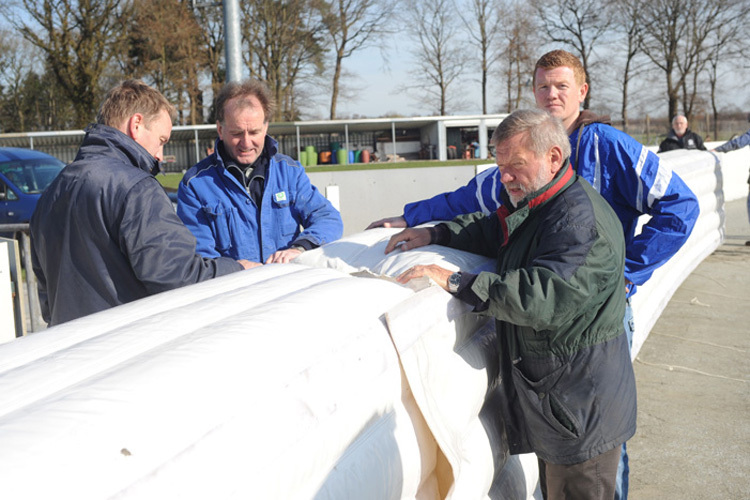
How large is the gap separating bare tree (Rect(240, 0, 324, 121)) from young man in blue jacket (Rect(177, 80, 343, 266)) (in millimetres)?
32846

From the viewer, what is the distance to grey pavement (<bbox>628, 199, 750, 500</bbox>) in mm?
3428

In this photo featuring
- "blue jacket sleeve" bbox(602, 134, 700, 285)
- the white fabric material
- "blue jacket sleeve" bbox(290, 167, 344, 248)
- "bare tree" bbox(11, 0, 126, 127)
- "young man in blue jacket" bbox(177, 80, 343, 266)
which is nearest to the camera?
the white fabric material

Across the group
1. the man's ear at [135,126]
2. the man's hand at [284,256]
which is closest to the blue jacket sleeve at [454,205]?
the man's hand at [284,256]

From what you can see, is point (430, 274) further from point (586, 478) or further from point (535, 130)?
point (586, 478)

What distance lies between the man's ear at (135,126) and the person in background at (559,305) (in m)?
1.10

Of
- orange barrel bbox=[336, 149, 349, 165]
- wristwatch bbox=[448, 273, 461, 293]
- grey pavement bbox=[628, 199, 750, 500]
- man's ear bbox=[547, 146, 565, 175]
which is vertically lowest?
grey pavement bbox=[628, 199, 750, 500]

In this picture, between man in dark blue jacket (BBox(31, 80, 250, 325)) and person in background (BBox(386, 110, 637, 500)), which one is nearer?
person in background (BBox(386, 110, 637, 500))

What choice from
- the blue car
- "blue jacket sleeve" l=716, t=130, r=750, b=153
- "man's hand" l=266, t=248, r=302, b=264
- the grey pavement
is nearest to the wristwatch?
"man's hand" l=266, t=248, r=302, b=264

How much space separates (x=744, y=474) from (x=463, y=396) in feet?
6.70

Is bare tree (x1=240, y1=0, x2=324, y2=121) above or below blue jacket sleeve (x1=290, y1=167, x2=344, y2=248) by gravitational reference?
above

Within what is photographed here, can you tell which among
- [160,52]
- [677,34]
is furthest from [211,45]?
[677,34]

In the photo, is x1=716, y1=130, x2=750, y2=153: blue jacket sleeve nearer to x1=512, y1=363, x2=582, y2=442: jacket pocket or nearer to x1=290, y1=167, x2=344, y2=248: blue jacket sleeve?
x1=290, y1=167, x2=344, y2=248: blue jacket sleeve

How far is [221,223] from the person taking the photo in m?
3.17

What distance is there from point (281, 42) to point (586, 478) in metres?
35.9
